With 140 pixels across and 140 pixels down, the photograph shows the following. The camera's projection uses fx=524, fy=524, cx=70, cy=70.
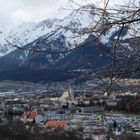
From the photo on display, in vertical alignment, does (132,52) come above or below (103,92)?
above

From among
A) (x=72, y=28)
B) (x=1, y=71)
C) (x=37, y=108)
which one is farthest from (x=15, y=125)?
(x=1, y=71)

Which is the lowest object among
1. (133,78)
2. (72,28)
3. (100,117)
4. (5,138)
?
(5,138)

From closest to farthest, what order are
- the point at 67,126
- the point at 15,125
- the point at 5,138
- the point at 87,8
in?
the point at 87,8, the point at 5,138, the point at 15,125, the point at 67,126

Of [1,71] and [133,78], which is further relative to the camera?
[1,71]

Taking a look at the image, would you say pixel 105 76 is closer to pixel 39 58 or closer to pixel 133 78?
pixel 133 78

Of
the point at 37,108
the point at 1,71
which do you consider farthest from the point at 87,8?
the point at 1,71

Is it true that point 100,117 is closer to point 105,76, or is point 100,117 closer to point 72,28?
point 105,76

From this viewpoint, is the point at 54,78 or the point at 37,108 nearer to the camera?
the point at 37,108

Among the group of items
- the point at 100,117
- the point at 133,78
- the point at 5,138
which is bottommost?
the point at 5,138

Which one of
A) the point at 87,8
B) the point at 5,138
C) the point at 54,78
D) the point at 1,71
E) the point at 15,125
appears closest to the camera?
the point at 87,8
